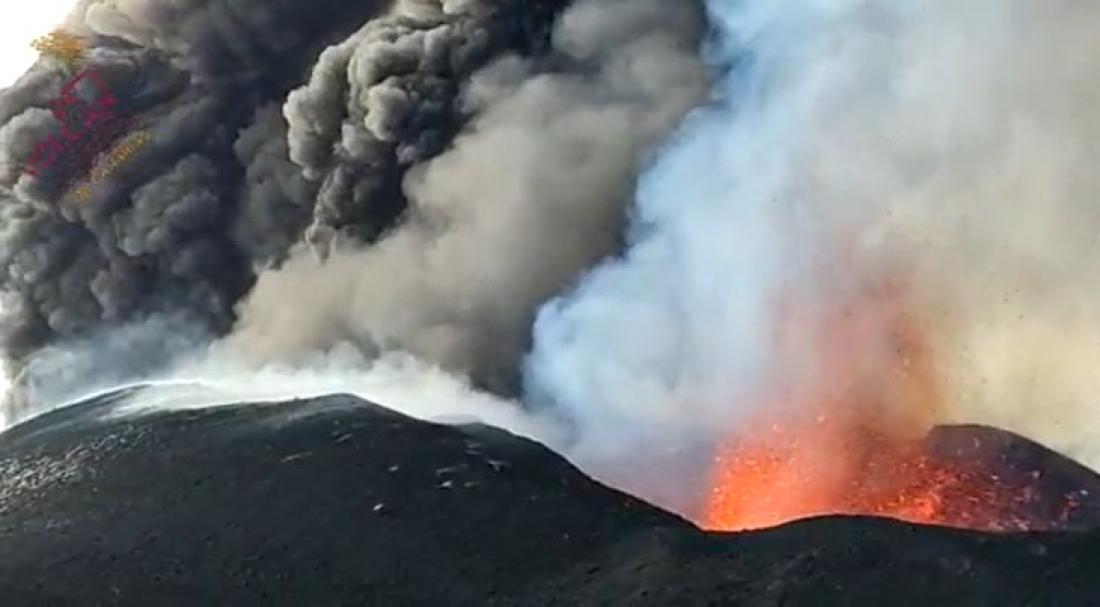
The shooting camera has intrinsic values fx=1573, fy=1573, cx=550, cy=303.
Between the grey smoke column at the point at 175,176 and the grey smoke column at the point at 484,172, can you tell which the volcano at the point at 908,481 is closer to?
the grey smoke column at the point at 484,172

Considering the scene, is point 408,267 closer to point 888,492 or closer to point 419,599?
point 888,492

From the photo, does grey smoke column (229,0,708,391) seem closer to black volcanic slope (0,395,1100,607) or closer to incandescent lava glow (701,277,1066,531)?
incandescent lava glow (701,277,1066,531)

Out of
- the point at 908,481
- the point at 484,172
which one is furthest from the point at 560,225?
the point at 908,481

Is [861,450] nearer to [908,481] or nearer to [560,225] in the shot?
[908,481]

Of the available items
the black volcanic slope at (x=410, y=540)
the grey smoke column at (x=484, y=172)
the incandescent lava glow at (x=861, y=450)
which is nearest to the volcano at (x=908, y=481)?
the incandescent lava glow at (x=861, y=450)

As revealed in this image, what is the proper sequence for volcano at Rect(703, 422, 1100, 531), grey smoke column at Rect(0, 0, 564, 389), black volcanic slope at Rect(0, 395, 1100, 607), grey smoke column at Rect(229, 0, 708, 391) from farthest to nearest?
grey smoke column at Rect(0, 0, 564, 389) < grey smoke column at Rect(229, 0, 708, 391) < volcano at Rect(703, 422, 1100, 531) < black volcanic slope at Rect(0, 395, 1100, 607)

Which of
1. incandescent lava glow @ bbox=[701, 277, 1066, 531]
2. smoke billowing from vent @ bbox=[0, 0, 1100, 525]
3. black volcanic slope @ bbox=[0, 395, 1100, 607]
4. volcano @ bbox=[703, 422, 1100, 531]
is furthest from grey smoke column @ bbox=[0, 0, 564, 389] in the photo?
volcano @ bbox=[703, 422, 1100, 531]
